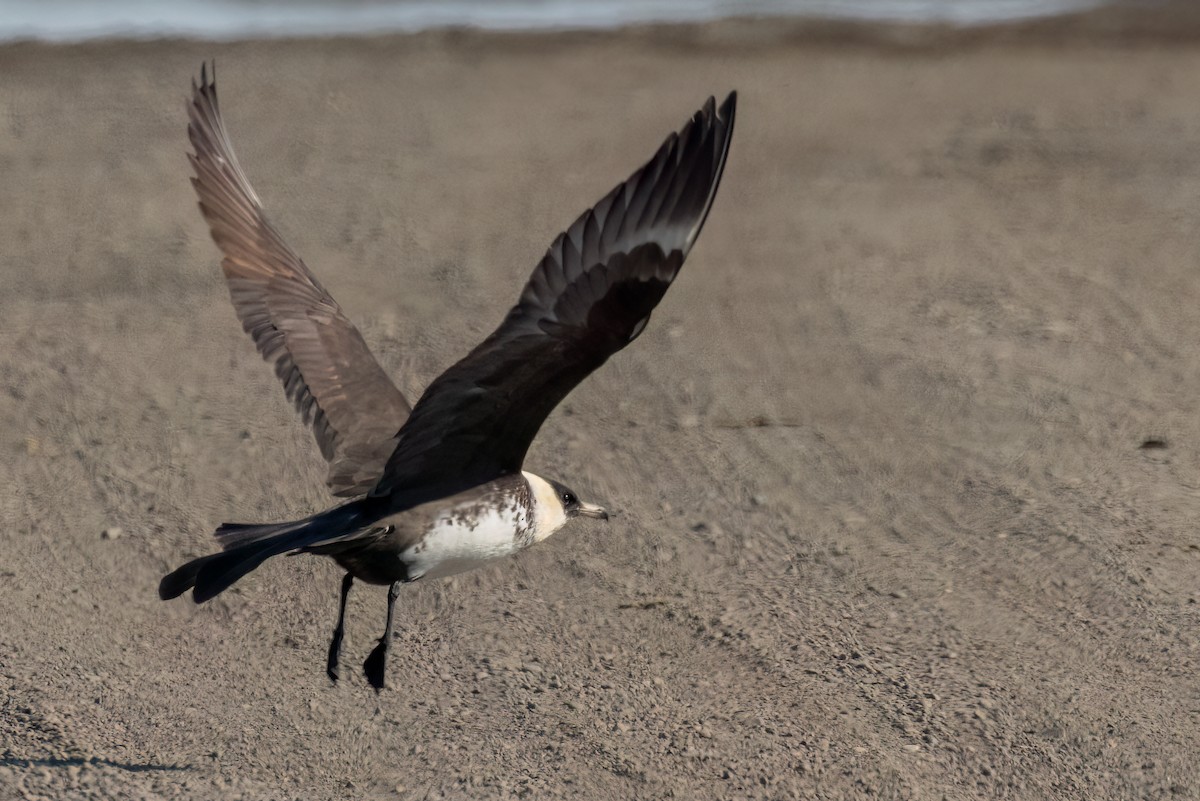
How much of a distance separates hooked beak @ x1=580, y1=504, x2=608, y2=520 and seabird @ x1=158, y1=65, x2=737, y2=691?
1cm

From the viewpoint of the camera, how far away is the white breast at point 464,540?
4629mm

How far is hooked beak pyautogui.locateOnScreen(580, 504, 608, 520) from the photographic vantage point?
17.5ft

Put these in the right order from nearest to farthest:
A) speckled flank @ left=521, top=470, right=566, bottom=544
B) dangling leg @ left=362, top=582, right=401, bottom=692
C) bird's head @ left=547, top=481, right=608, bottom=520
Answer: dangling leg @ left=362, top=582, right=401, bottom=692 → speckled flank @ left=521, top=470, right=566, bottom=544 → bird's head @ left=547, top=481, right=608, bottom=520

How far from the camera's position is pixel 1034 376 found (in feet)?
22.4

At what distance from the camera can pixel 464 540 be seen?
4.66 meters

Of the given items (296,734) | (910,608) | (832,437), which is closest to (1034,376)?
(832,437)

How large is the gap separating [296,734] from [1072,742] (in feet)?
7.36

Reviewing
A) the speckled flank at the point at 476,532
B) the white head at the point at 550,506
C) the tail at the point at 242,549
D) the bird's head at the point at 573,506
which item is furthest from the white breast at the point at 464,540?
the bird's head at the point at 573,506

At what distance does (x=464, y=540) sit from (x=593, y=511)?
814mm

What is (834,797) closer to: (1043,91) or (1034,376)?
(1034,376)

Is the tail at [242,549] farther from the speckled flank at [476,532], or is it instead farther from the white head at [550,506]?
the white head at [550,506]

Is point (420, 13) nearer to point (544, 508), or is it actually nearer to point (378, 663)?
point (544, 508)

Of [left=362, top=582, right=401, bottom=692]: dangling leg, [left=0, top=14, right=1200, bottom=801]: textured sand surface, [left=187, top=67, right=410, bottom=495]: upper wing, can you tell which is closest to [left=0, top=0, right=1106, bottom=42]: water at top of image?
[left=0, top=14, right=1200, bottom=801]: textured sand surface

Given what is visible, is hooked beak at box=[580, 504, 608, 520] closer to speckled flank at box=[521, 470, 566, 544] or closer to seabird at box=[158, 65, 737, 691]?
seabird at box=[158, 65, 737, 691]
